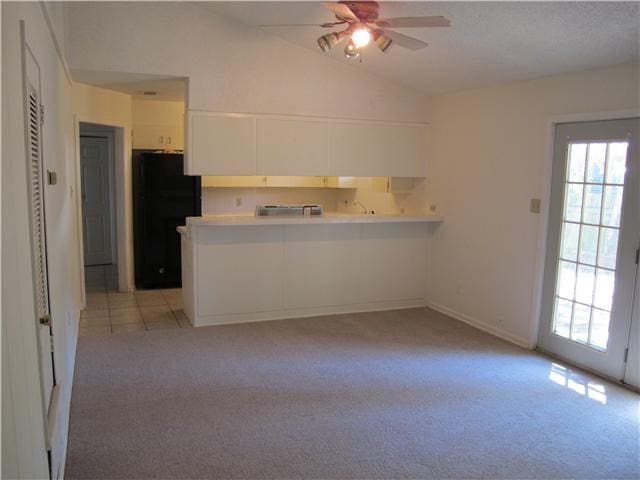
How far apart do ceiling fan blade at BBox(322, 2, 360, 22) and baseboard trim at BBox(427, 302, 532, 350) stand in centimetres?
312

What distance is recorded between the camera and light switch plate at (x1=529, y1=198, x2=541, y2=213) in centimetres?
446

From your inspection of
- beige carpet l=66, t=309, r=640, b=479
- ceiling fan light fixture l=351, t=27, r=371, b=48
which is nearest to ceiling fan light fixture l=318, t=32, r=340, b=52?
ceiling fan light fixture l=351, t=27, r=371, b=48

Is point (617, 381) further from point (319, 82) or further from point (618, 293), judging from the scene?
point (319, 82)

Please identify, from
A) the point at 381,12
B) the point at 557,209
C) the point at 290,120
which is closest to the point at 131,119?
the point at 290,120

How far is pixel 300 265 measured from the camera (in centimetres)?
538

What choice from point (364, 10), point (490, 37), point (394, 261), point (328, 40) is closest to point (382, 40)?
point (364, 10)

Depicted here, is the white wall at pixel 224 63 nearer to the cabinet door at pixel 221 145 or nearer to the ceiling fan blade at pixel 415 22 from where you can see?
the cabinet door at pixel 221 145

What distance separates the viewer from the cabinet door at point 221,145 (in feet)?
16.4

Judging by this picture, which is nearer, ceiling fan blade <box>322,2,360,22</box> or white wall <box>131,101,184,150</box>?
ceiling fan blade <box>322,2,360,22</box>

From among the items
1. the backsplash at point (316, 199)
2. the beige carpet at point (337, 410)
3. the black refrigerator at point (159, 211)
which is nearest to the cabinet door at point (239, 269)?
the beige carpet at point (337, 410)

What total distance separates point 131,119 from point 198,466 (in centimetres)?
508

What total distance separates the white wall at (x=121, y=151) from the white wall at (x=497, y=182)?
361cm

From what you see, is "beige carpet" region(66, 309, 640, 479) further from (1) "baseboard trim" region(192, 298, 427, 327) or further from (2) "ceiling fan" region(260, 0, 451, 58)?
(2) "ceiling fan" region(260, 0, 451, 58)

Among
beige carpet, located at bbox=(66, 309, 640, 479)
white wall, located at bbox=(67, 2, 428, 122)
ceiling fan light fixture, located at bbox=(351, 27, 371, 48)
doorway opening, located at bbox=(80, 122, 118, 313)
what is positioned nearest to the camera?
beige carpet, located at bbox=(66, 309, 640, 479)
